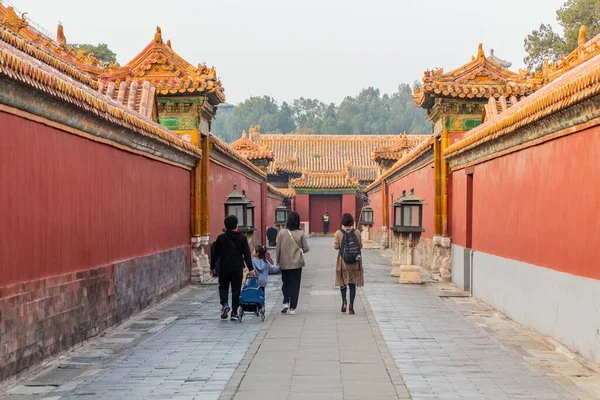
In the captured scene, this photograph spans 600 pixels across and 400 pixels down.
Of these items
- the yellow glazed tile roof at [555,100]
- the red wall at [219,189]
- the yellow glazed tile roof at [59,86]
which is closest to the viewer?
the yellow glazed tile roof at [59,86]

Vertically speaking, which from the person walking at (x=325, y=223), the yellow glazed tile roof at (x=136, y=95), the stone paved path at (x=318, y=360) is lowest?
the stone paved path at (x=318, y=360)

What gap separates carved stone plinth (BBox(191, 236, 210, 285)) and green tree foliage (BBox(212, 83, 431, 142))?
294 ft

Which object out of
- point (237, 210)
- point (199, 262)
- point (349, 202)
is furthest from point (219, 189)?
point (349, 202)

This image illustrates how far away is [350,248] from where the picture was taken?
13836mm

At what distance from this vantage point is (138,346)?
10.4 metres

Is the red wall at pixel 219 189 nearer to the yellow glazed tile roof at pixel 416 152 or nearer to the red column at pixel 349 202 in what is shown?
the yellow glazed tile roof at pixel 416 152

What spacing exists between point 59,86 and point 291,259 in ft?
18.2

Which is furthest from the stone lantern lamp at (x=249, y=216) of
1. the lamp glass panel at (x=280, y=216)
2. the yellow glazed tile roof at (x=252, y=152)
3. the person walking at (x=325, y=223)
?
the person walking at (x=325, y=223)

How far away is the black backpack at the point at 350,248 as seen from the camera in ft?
45.3

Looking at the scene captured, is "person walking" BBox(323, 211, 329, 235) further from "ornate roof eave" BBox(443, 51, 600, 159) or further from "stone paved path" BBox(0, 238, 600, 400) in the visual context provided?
"stone paved path" BBox(0, 238, 600, 400)

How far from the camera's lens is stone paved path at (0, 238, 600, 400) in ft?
25.1

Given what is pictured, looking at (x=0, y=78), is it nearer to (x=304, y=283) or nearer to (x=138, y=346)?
(x=138, y=346)

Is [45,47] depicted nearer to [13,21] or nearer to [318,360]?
[13,21]

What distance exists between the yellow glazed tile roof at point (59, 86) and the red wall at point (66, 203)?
39cm
